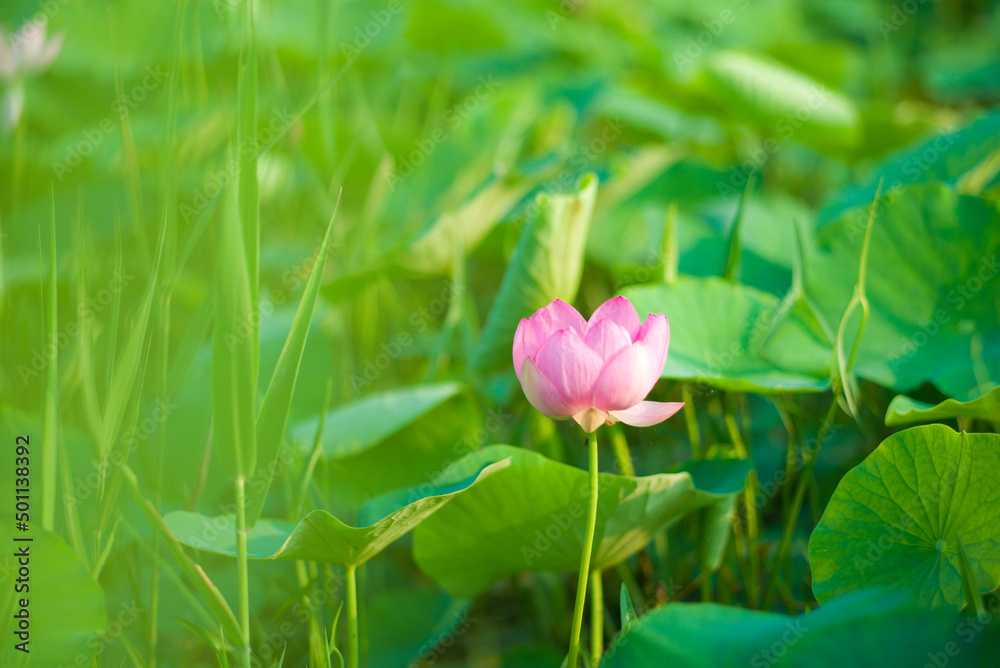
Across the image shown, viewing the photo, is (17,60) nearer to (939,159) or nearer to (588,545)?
(588,545)

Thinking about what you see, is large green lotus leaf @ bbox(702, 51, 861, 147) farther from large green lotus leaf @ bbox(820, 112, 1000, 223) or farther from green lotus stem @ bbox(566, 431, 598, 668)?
green lotus stem @ bbox(566, 431, 598, 668)

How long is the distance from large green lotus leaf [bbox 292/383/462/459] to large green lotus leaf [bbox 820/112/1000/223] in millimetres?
528

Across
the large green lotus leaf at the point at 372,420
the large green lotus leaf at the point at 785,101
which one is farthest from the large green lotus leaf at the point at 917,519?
the large green lotus leaf at the point at 785,101

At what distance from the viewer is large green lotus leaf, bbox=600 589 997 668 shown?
0.36 meters

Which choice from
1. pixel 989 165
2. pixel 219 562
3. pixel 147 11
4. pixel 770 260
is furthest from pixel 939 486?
pixel 147 11

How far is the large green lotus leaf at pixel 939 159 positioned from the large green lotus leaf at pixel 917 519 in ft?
1.23

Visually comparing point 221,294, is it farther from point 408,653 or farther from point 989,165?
point 989,165

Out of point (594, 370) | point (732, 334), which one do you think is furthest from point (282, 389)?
point (732, 334)

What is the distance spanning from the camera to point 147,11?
5.03 feet

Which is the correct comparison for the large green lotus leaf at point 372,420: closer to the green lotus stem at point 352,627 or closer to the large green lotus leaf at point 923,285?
the green lotus stem at point 352,627

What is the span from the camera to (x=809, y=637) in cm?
38

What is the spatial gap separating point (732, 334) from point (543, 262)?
0.63 ft

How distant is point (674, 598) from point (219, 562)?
483mm

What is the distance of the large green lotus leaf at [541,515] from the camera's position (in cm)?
54
